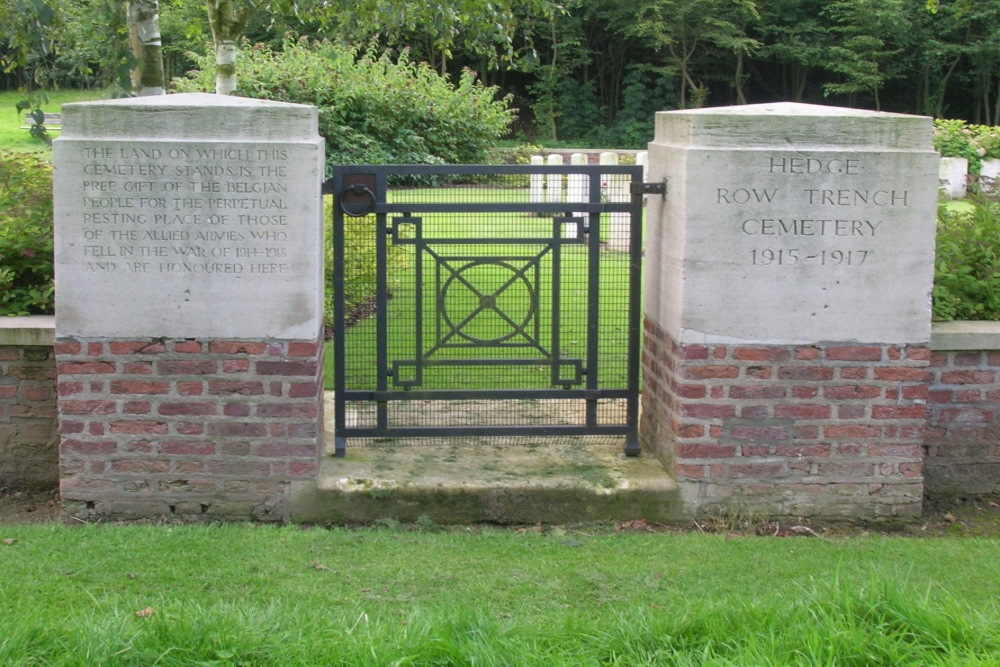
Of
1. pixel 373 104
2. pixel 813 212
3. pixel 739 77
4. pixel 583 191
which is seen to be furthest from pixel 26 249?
pixel 739 77

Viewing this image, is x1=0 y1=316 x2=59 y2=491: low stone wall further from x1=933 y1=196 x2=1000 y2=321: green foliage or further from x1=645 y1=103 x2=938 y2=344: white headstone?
x1=933 y1=196 x2=1000 y2=321: green foliage

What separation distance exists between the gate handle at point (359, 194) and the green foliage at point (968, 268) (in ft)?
9.20

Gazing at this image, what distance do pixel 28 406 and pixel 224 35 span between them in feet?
18.2

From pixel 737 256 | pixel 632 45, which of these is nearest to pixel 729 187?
pixel 737 256

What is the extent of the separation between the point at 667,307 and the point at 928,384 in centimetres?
131

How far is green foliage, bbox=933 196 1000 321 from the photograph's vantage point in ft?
18.4

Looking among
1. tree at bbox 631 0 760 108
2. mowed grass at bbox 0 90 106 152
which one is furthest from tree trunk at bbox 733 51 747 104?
mowed grass at bbox 0 90 106 152

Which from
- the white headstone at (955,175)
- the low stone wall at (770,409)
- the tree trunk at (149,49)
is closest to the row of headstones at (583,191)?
the low stone wall at (770,409)

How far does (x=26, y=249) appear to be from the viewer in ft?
18.9

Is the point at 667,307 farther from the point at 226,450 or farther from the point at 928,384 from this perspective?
the point at 226,450

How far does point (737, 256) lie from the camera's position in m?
4.88

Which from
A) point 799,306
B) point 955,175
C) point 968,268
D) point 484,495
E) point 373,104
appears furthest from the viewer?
point 373,104

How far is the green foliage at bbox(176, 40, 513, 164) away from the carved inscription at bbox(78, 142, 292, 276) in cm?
1405

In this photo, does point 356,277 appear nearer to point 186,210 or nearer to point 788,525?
point 186,210
